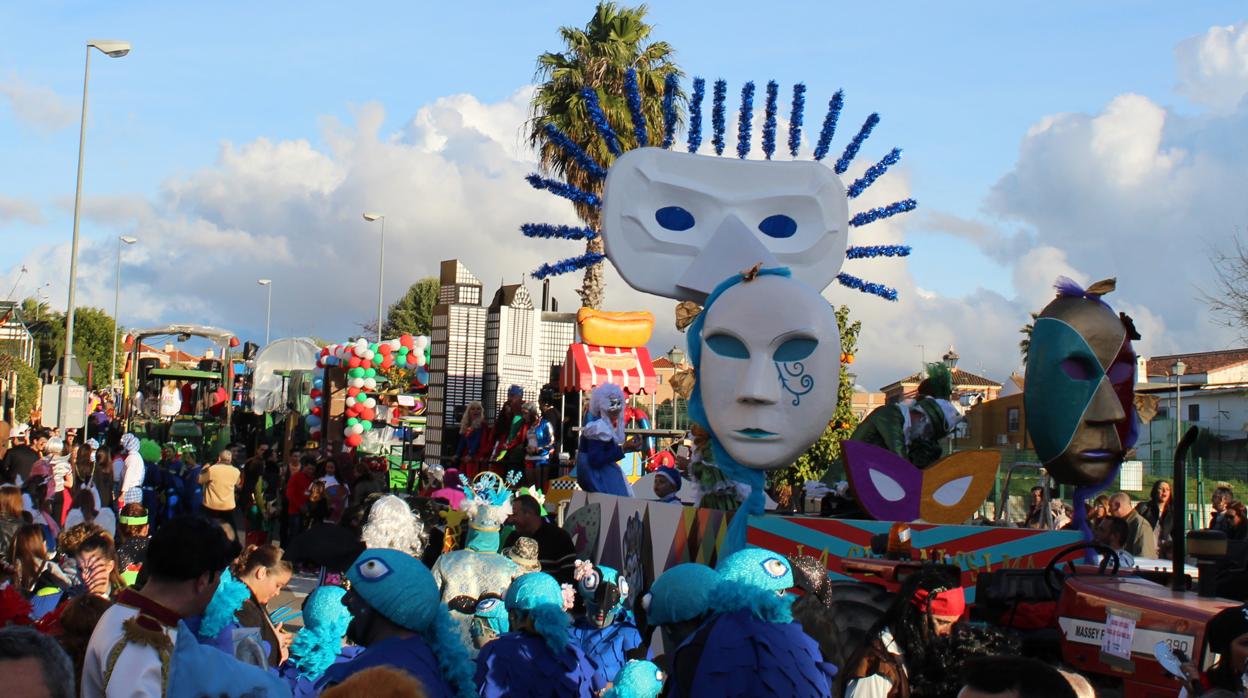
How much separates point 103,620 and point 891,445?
25.6ft

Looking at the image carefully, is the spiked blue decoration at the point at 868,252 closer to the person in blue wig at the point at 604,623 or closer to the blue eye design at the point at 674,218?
the blue eye design at the point at 674,218

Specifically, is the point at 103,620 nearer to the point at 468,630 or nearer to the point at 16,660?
the point at 16,660

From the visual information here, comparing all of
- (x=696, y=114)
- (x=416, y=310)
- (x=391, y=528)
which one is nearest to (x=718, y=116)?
(x=696, y=114)

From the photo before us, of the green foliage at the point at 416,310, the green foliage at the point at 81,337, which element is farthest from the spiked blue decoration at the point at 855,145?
the green foliage at the point at 416,310

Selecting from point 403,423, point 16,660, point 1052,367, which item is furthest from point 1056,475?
point 403,423

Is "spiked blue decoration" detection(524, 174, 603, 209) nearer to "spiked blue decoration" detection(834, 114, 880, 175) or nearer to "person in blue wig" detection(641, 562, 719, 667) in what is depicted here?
"spiked blue decoration" detection(834, 114, 880, 175)

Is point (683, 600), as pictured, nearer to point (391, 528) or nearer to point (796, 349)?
point (391, 528)

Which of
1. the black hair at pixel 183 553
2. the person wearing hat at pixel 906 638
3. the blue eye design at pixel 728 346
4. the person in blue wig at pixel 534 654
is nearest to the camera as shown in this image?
the black hair at pixel 183 553

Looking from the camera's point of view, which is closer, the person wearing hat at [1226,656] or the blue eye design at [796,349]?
the person wearing hat at [1226,656]

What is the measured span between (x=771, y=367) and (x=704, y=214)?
2898mm

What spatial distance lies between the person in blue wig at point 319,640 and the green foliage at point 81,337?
157 ft

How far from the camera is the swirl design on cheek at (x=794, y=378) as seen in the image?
979 cm

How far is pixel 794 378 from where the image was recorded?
32.2ft

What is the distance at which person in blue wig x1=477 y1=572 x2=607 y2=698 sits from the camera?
5348mm
